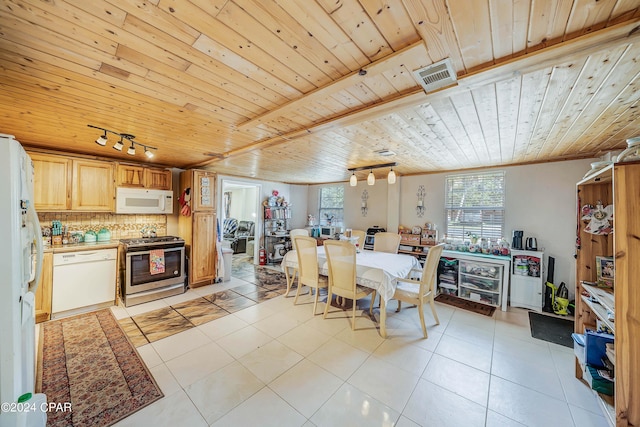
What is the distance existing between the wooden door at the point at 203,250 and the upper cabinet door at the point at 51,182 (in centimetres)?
165

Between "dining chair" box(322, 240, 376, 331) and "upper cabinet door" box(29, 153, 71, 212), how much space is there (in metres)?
3.79

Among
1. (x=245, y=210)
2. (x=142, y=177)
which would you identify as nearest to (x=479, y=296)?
(x=142, y=177)

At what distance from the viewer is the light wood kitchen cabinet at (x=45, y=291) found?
9.42ft

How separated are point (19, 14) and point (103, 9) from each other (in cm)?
41

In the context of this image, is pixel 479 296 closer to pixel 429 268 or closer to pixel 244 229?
pixel 429 268

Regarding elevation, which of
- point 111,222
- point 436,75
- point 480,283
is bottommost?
point 480,283

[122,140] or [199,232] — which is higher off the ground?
[122,140]

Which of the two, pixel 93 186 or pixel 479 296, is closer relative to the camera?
pixel 93 186

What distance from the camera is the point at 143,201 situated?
12.9 ft

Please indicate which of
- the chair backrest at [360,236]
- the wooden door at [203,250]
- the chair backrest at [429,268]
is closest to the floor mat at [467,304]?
the chair backrest at [429,268]

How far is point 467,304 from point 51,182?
6.42 meters

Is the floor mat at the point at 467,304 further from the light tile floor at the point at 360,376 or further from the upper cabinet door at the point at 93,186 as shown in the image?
the upper cabinet door at the point at 93,186

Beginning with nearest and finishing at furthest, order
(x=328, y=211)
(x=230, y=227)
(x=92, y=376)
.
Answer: (x=92, y=376)
(x=328, y=211)
(x=230, y=227)

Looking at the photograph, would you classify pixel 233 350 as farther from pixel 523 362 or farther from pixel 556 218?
pixel 556 218
